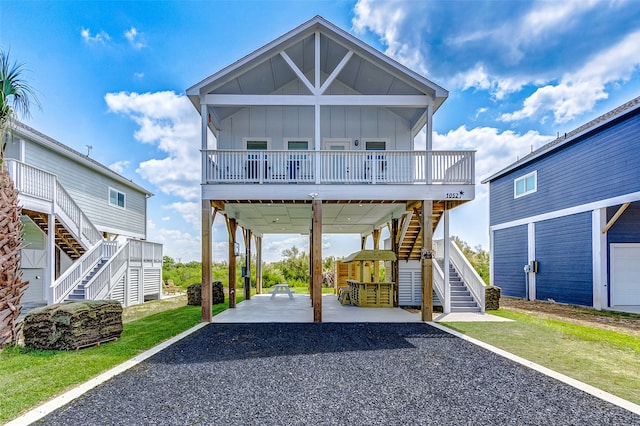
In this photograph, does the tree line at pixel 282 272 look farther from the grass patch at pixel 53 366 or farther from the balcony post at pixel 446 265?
the grass patch at pixel 53 366

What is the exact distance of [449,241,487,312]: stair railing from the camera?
1115cm

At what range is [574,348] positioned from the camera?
6.65 meters

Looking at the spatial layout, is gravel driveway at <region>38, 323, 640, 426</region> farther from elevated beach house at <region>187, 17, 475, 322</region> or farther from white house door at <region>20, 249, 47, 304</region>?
white house door at <region>20, 249, 47, 304</region>

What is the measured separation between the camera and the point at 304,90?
480 inches

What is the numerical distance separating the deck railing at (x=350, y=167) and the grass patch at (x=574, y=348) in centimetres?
391

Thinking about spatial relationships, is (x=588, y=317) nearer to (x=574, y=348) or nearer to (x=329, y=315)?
(x=574, y=348)

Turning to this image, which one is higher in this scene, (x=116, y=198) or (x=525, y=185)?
A: (x=525, y=185)

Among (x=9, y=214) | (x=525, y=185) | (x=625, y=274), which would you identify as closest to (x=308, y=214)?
(x=9, y=214)

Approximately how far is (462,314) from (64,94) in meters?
17.8

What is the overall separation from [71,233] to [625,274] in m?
18.8

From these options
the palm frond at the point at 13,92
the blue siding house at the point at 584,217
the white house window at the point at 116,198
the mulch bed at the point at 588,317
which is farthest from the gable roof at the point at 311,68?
the white house window at the point at 116,198

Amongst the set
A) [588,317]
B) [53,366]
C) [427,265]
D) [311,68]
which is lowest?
[588,317]

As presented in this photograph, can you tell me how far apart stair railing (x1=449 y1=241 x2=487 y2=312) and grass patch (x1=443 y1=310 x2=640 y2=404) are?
4.56 ft

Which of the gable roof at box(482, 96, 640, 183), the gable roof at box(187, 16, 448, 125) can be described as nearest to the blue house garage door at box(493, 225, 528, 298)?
the gable roof at box(482, 96, 640, 183)
